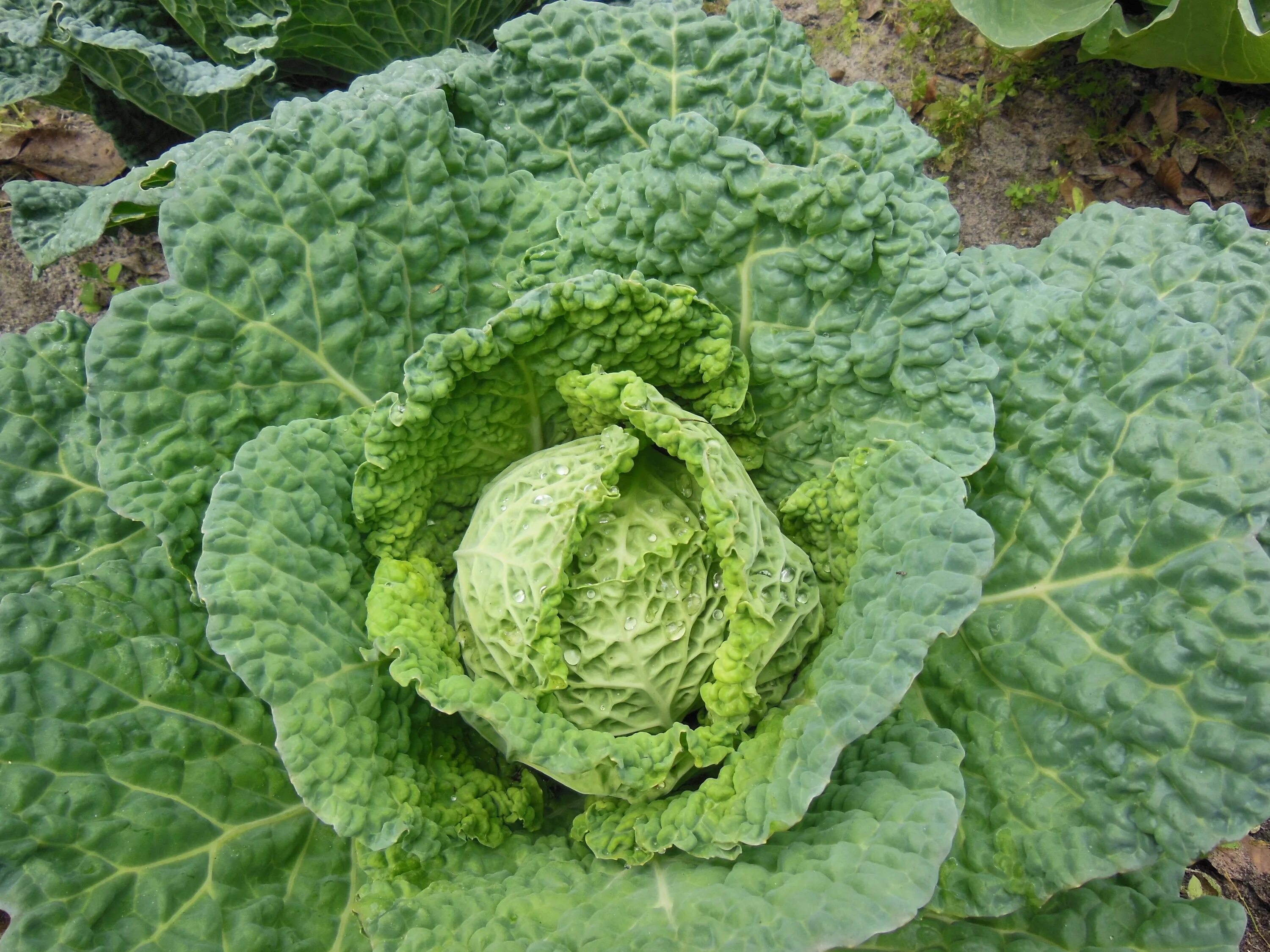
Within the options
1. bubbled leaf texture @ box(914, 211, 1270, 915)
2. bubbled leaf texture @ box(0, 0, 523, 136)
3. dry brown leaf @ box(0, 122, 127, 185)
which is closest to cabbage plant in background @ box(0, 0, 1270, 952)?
bubbled leaf texture @ box(914, 211, 1270, 915)

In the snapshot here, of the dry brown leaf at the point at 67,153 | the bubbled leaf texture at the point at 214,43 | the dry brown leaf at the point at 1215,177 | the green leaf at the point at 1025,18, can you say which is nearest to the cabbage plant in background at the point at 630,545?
the bubbled leaf texture at the point at 214,43

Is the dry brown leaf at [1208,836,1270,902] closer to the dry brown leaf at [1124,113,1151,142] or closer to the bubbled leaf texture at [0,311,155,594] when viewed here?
the dry brown leaf at [1124,113,1151,142]

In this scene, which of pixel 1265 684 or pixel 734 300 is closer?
pixel 1265 684

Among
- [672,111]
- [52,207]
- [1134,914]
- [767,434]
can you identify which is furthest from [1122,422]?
[52,207]

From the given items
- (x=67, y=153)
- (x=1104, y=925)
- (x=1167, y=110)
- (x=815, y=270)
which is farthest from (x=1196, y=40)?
(x=67, y=153)

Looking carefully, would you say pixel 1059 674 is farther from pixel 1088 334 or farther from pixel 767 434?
pixel 767 434

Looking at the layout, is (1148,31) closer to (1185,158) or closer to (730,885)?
(1185,158)
